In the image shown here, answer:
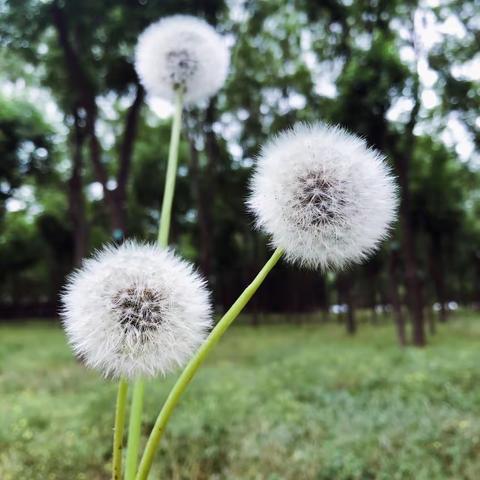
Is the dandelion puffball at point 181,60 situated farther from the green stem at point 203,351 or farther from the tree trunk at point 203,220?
the tree trunk at point 203,220

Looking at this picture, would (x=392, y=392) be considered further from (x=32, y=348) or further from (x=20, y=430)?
(x=32, y=348)

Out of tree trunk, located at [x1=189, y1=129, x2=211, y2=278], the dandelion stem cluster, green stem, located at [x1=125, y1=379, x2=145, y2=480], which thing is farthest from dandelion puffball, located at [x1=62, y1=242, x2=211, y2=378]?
tree trunk, located at [x1=189, y1=129, x2=211, y2=278]

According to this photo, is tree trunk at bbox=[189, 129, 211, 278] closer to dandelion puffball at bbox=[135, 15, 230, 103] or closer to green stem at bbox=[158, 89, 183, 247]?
dandelion puffball at bbox=[135, 15, 230, 103]

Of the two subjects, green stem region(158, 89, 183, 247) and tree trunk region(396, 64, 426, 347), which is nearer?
green stem region(158, 89, 183, 247)

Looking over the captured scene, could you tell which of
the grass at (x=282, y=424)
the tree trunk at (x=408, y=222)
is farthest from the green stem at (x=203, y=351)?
the tree trunk at (x=408, y=222)

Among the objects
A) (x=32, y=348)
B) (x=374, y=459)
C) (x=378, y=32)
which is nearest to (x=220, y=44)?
(x=374, y=459)
